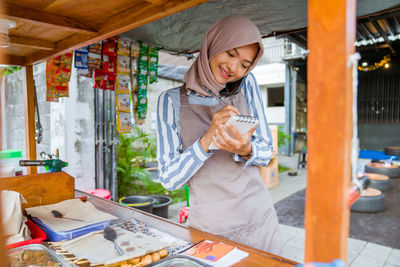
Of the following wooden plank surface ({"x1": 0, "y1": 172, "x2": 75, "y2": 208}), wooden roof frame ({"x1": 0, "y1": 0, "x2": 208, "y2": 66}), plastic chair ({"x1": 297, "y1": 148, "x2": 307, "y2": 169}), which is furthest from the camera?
plastic chair ({"x1": 297, "y1": 148, "x2": 307, "y2": 169})

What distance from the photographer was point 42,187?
177cm

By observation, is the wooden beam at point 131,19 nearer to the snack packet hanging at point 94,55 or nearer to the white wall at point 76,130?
the snack packet hanging at point 94,55

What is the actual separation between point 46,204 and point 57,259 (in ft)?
2.63

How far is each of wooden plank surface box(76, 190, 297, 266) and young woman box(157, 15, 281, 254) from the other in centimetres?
8

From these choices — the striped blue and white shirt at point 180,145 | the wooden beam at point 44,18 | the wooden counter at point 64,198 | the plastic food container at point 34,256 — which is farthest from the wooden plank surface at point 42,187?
the wooden beam at point 44,18

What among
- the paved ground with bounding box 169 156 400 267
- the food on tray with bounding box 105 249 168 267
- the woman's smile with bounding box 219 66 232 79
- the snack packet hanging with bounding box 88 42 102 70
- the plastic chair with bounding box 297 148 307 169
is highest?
the snack packet hanging with bounding box 88 42 102 70

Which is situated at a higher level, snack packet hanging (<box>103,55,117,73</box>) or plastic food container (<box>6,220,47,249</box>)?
snack packet hanging (<box>103,55,117,73</box>)

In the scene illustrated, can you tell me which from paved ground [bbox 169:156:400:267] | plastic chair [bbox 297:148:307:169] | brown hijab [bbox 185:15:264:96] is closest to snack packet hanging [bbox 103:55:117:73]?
brown hijab [bbox 185:15:264:96]

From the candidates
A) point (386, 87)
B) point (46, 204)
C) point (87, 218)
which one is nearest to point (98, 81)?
point (46, 204)

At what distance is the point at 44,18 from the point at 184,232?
1427 mm

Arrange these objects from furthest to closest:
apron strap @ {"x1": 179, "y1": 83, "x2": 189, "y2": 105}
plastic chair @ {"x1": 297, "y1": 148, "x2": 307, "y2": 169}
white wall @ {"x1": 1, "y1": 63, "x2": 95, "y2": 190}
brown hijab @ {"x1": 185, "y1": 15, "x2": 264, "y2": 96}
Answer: plastic chair @ {"x1": 297, "y1": 148, "x2": 307, "y2": 169}, white wall @ {"x1": 1, "y1": 63, "x2": 95, "y2": 190}, apron strap @ {"x1": 179, "y1": 83, "x2": 189, "y2": 105}, brown hijab @ {"x1": 185, "y1": 15, "x2": 264, "y2": 96}

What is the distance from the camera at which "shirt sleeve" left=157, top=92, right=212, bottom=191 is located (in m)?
1.29

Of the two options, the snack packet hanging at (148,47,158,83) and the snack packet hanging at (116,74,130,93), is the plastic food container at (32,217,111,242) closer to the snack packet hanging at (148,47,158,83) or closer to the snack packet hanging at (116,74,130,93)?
the snack packet hanging at (116,74,130,93)

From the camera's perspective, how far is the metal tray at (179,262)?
40.6 inches
